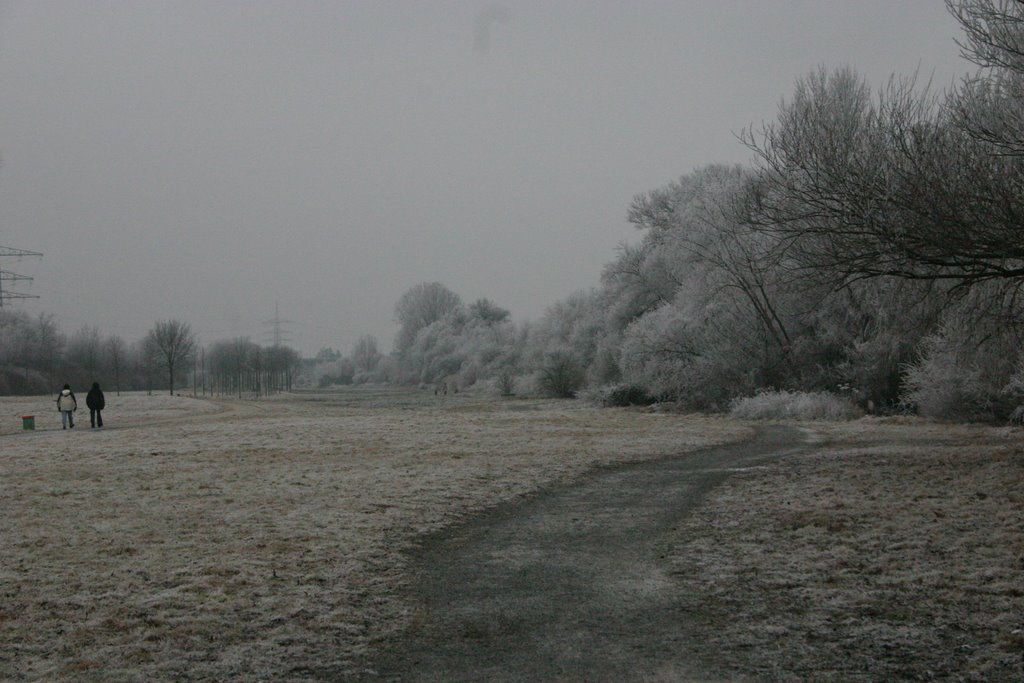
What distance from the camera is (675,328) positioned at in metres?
38.4

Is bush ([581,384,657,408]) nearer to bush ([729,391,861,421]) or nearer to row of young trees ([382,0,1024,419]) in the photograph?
row of young trees ([382,0,1024,419])

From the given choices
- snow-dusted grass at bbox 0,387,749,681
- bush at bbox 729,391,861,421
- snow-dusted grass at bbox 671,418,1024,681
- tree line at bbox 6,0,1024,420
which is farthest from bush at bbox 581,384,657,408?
snow-dusted grass at bbox 671,418,1024,681

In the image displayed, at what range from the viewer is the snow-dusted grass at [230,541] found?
244 inches

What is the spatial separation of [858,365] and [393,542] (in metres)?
25.6

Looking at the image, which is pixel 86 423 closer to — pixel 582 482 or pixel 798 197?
pixel 582 482

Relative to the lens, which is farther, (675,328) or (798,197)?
(675,328)

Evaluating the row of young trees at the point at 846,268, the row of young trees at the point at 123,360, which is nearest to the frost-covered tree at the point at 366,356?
the row of young trees at the point at 123,360

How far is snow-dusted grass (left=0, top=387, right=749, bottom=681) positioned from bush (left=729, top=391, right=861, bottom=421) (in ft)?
32.8

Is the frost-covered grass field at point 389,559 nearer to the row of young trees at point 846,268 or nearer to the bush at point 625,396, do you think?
the row of young trees at point 846,268

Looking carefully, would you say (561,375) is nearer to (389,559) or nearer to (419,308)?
(389,559)

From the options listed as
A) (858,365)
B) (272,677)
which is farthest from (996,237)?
(858,365)

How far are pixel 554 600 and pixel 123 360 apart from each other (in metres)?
116

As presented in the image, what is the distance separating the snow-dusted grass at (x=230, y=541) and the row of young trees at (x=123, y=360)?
63.3 metres

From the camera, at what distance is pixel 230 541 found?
977 cm
